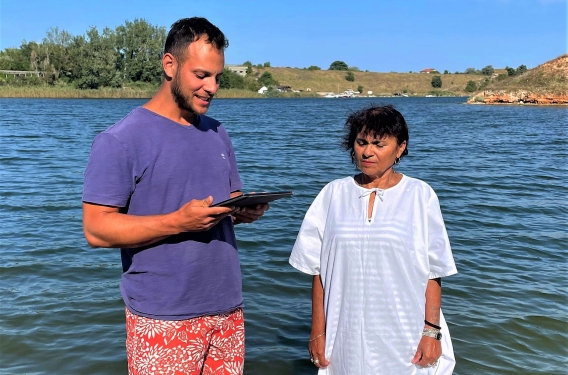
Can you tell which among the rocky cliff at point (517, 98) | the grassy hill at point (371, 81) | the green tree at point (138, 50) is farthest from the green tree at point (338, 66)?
the rocky cliff at point (517, 98)

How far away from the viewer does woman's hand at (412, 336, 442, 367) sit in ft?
9.27

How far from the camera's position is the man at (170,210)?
2.35 metres

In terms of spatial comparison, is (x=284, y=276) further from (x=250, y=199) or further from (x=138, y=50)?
(x=138, y=50)

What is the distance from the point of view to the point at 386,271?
110 inches

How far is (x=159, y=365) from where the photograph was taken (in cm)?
255

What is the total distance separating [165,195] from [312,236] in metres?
0.91

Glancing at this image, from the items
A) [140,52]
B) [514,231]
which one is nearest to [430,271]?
[514,231]

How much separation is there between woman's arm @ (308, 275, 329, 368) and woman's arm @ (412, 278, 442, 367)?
0.51 meters

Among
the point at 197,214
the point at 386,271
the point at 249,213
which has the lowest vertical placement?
the point at 386,271

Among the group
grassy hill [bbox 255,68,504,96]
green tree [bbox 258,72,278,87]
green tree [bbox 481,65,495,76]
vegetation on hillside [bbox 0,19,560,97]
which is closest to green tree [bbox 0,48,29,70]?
vegetation on hillside [bbox 0,19,560,97]

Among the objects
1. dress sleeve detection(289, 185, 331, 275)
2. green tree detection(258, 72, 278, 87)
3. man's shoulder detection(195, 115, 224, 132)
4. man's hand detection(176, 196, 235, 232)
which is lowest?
dress sleeve detection(289, 185, 331, 275)

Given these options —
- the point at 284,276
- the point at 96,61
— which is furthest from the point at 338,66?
the point at 284,276

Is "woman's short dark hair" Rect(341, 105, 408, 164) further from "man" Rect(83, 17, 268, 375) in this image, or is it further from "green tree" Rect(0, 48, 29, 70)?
"green tree" Rect(0, 48, 29, 70)

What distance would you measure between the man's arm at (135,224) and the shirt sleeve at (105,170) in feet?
0.17
